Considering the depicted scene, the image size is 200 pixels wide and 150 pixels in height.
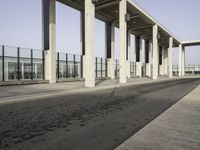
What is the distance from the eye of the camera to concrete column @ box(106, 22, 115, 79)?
37281 millimetres

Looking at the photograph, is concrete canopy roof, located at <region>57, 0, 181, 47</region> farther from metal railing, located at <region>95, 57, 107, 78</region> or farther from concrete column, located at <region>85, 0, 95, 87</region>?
concrete column, located at <region>85, 0, 95, 87</region>

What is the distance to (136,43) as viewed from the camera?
51.3 m

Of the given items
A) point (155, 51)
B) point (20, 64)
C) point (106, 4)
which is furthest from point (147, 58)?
point (20, 64)

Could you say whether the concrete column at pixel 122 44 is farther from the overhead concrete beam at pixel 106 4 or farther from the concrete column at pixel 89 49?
the concrete column at pixel 89 49

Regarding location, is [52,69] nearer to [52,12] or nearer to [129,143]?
[52,12]

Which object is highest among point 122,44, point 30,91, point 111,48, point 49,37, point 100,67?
point 111,48

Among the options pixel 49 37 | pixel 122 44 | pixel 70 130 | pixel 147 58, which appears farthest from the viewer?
pixel 147 58

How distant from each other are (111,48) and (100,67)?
4.82m

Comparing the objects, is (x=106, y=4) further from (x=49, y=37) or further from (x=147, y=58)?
(x=147, y=58)

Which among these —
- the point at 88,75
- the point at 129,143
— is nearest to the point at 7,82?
the point at 88,75

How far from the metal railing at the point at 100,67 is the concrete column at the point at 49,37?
11.1 meters

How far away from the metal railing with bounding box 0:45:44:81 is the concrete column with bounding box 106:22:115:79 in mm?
15867

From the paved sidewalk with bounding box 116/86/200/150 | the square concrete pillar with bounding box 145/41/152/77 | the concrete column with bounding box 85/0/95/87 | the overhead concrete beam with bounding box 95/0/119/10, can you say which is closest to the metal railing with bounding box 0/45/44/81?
the concrete column with bounding box 85/0/95/87

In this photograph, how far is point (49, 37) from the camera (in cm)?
2455
